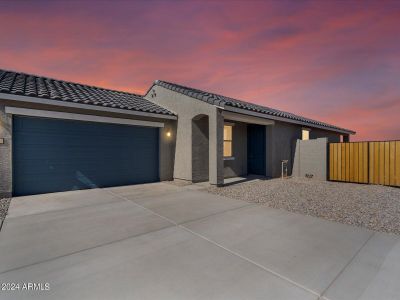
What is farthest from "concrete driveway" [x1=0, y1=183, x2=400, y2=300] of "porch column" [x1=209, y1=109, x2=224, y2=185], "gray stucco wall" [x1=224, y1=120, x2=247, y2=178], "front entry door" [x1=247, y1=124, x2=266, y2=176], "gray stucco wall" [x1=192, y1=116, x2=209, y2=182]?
"front entry door" [x1=247, y1=124, x2=266, y2=176]

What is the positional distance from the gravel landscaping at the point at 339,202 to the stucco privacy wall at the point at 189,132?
1201mm

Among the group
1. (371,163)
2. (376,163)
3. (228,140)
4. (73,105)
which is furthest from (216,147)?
(376,163)

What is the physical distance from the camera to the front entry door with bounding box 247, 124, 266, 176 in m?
12.6

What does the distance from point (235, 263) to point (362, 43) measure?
1061 cm

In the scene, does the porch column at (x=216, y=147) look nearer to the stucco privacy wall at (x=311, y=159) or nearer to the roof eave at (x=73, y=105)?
the roof eave at (x=73, y=105)

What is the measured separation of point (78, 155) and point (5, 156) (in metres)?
2.14

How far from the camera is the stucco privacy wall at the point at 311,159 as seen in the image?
11.4 meters

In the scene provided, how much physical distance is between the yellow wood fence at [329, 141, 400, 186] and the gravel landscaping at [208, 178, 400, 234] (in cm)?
74

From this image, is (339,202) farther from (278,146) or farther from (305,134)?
(305,134)

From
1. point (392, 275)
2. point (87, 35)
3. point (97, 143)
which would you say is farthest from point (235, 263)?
point (87, 35)

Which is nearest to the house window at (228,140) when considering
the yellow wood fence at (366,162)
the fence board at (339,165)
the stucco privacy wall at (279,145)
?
the stucco privacy wall at (279,145)

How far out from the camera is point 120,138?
9359mm

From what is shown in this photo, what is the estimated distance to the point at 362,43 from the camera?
28.7 ft

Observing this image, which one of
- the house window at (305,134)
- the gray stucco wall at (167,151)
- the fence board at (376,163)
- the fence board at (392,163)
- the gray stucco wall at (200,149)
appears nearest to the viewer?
the fence board at (392,163)
